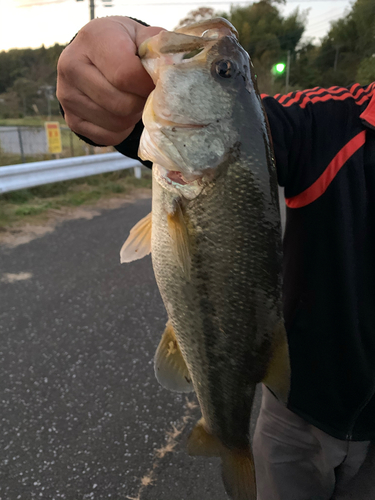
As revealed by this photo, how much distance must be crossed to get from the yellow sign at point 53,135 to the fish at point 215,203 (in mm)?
7380

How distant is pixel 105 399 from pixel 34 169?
15.0ft

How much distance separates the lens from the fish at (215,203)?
112 cm

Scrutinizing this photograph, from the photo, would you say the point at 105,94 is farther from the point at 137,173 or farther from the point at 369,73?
the point at 137,173

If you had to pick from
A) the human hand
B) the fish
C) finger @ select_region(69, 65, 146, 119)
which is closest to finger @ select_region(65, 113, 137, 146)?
the human hand

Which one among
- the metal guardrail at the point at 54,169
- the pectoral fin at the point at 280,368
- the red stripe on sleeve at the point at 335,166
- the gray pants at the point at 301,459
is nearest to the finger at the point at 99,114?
the red stripe on sleeve at the point at 335,166

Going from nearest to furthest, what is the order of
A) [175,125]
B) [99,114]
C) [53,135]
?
[175,125] → [99,114] → [53,135]

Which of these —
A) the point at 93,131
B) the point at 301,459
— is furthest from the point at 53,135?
the point at 301,459

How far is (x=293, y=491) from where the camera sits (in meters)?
1.78

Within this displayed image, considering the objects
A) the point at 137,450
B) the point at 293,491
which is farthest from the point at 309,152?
the point at 137,450

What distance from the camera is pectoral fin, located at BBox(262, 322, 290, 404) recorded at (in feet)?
4.18

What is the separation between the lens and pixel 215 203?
1.14m

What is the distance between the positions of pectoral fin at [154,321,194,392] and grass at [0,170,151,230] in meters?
4.57

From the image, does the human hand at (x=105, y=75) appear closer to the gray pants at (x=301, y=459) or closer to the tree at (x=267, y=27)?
the gray pants at (x=301, y=459)

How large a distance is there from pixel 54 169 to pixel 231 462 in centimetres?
603
